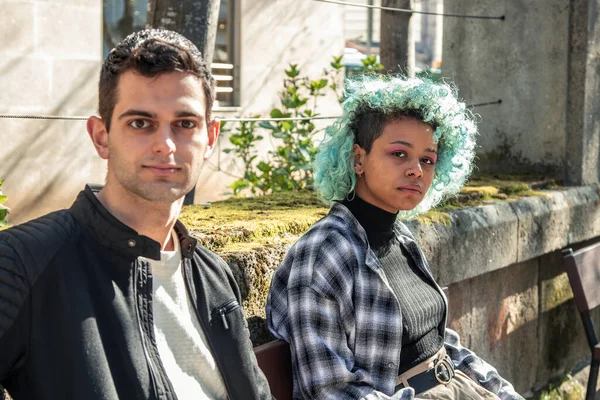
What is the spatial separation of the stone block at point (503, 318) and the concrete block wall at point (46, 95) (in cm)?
436

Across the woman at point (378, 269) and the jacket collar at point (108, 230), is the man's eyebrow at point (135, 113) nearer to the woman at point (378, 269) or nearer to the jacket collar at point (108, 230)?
the jacket collar at point (108, 230)

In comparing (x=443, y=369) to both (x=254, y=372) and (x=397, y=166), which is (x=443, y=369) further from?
(x=254, y=372)

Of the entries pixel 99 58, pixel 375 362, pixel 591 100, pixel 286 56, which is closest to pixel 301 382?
pixel 375 362

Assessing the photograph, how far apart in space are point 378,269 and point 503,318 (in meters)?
2.07

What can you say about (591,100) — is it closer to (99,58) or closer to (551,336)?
(551,336)

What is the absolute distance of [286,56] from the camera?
10.8m

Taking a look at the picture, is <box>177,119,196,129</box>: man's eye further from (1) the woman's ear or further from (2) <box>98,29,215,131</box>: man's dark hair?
(1) the woman's ear

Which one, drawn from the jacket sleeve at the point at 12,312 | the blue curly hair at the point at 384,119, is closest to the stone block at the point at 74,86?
the blue curly hair at the point at 384,119

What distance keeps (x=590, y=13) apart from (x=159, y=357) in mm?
4142

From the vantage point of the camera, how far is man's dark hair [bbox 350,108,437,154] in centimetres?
323

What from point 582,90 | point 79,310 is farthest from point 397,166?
point 582,90

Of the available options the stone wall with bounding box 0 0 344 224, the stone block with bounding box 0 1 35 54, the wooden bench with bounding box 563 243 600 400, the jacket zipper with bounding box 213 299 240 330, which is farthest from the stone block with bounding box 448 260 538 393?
the stone block with bounding box 0 1 35 54

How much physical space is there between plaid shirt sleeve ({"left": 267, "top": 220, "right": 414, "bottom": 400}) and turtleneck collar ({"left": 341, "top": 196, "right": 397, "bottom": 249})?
18cm

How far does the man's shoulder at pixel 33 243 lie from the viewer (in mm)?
1936
